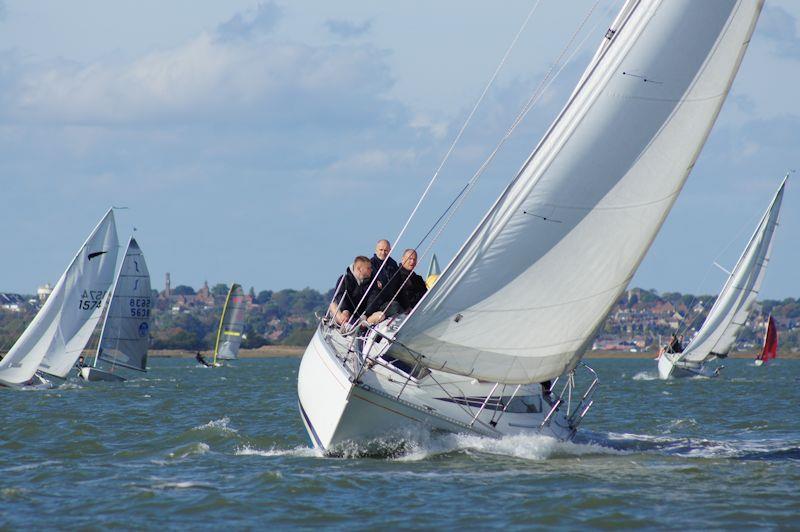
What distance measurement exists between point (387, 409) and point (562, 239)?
278 cm

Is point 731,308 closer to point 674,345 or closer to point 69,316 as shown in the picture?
point 674,345

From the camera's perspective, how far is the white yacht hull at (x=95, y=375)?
3753 cm

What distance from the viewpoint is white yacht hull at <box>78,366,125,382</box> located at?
123ft

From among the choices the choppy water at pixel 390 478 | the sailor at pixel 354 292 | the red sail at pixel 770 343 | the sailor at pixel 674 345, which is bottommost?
the choppy water at pixel 390 478

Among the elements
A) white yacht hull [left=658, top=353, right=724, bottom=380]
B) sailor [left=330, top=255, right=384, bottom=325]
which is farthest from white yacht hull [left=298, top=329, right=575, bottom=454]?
white yacht hull [left=658, top=353, right=724, bottom=380]

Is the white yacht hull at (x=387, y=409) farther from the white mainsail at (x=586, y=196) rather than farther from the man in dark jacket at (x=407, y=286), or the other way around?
the man in dark jacket at (x=407, y=286)

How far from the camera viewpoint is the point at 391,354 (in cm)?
1351

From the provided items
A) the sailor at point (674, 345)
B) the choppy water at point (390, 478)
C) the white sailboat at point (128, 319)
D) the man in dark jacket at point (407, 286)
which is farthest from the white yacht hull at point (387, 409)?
the sailor at point (674, 345)

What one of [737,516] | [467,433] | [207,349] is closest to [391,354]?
[467,433]

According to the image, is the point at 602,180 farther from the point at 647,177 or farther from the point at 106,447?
the point at 106,447

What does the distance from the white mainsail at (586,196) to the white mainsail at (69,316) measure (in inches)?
869

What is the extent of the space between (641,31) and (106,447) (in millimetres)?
8818

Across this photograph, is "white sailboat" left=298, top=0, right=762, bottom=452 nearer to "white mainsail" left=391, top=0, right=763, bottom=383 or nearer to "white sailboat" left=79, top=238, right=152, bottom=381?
"white mainsail" left=391, top=0, right=763, bottom=383

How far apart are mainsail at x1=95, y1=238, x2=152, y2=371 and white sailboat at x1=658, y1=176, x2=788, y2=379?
21.1 meters
